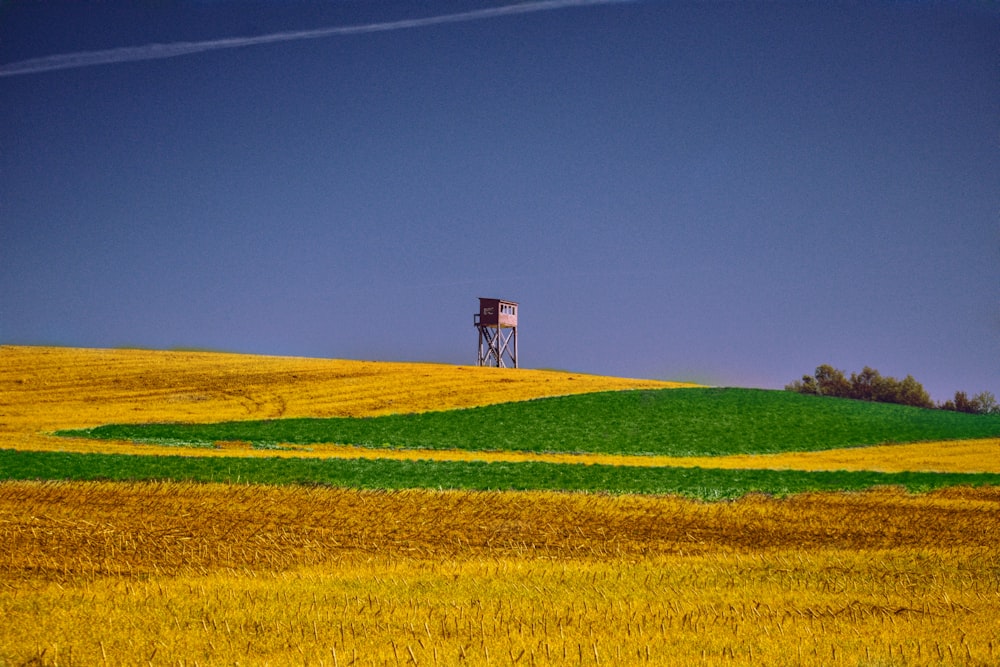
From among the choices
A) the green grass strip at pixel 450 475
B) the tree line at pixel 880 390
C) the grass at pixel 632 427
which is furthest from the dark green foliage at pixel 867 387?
the green grass strip at pixel 450 475

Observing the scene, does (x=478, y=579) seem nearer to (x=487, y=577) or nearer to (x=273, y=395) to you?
(x=487, y=577)

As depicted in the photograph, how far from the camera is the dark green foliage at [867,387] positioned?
96062 mm

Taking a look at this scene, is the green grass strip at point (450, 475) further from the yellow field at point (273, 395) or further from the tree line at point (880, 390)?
the tree line at point (880, 390)

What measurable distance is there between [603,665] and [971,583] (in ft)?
27.4

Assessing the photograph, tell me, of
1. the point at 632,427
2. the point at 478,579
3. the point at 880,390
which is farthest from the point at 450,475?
the point at 880,390

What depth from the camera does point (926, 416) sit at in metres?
63.8

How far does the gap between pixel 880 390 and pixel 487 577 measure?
95331 mm

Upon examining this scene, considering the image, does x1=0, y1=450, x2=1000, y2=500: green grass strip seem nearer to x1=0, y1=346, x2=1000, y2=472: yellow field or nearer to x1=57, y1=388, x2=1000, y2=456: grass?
x1=0, y1=346, x2=1000, y2=472: yellow field

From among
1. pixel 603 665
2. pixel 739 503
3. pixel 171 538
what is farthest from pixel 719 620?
pixel 739 503

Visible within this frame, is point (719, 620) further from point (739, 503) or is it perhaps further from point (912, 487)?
point (912, 487)

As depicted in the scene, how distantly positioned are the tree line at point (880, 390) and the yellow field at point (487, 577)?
73900 millimetres

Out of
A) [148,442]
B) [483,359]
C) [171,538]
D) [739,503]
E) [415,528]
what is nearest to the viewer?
[171,538]

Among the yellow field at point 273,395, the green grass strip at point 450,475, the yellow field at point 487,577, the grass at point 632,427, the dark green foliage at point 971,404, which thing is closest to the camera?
the yellow field at point 487,577

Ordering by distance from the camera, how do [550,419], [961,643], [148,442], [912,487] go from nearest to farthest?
[961,643], [912,487], [148,442], [550,419]
